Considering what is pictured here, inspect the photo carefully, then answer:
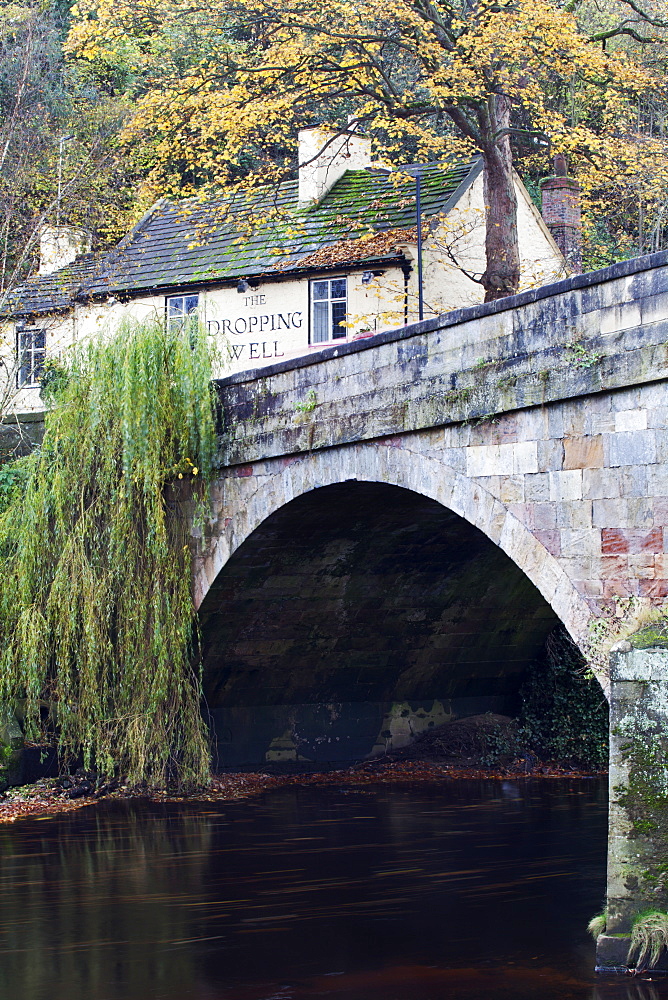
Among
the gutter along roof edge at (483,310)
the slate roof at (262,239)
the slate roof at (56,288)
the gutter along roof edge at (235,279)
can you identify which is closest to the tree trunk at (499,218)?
the slate roof at (262,239)

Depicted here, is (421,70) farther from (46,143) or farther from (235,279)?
(46,143)

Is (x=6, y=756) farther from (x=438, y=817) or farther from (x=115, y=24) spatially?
(x=115, y=24)

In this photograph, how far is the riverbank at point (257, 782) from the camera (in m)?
15.1

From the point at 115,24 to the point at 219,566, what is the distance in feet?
32.6

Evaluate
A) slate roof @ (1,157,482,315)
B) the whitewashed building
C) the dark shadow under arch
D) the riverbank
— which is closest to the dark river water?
the riverbank

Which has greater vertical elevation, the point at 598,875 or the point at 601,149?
the point at 601,149

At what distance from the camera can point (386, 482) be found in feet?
38.7

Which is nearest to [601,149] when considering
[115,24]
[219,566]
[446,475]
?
[115,24]

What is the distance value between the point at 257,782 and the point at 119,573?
3.88m

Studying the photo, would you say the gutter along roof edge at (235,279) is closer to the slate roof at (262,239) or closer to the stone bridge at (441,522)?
the slate roof at (262,239)

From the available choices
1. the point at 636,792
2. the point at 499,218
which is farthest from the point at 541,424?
the point at 499,218

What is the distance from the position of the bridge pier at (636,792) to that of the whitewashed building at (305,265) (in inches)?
539

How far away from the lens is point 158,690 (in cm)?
1470

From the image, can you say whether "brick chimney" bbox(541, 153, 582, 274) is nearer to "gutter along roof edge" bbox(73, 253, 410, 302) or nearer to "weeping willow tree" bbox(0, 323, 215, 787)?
"gutter along roof edge" bbox(73, 253, 410, 302)
